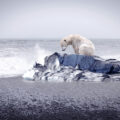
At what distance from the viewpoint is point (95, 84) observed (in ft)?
32.9

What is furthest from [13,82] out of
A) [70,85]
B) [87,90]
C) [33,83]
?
[87,90]

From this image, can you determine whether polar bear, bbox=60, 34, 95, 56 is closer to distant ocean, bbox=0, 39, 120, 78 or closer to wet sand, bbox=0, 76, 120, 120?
distant ocean, bbox=0, 39, 120, 78

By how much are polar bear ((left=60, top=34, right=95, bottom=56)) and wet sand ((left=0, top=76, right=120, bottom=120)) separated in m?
2.64

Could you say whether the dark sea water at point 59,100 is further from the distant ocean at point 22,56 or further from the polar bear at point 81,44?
the distant ocean at point 22,56

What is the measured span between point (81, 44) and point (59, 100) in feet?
19.6

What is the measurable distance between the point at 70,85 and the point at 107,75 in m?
2.13

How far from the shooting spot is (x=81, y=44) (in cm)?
1308

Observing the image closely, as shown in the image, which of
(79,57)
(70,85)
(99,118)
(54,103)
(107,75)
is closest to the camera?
(99,118)

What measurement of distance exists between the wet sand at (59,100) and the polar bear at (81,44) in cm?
264

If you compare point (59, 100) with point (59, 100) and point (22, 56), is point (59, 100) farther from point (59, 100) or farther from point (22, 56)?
point (22, 56)

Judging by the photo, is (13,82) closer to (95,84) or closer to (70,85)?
(70,85)

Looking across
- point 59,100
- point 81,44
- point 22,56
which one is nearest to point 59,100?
point 59,100

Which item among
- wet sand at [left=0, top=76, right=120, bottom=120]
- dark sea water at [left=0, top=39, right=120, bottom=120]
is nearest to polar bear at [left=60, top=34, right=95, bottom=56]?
dark sea water at [left=0, top=39, right=120, bottom=120]

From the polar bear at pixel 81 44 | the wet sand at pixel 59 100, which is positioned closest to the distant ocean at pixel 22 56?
the polar bear at pixel 81 44
